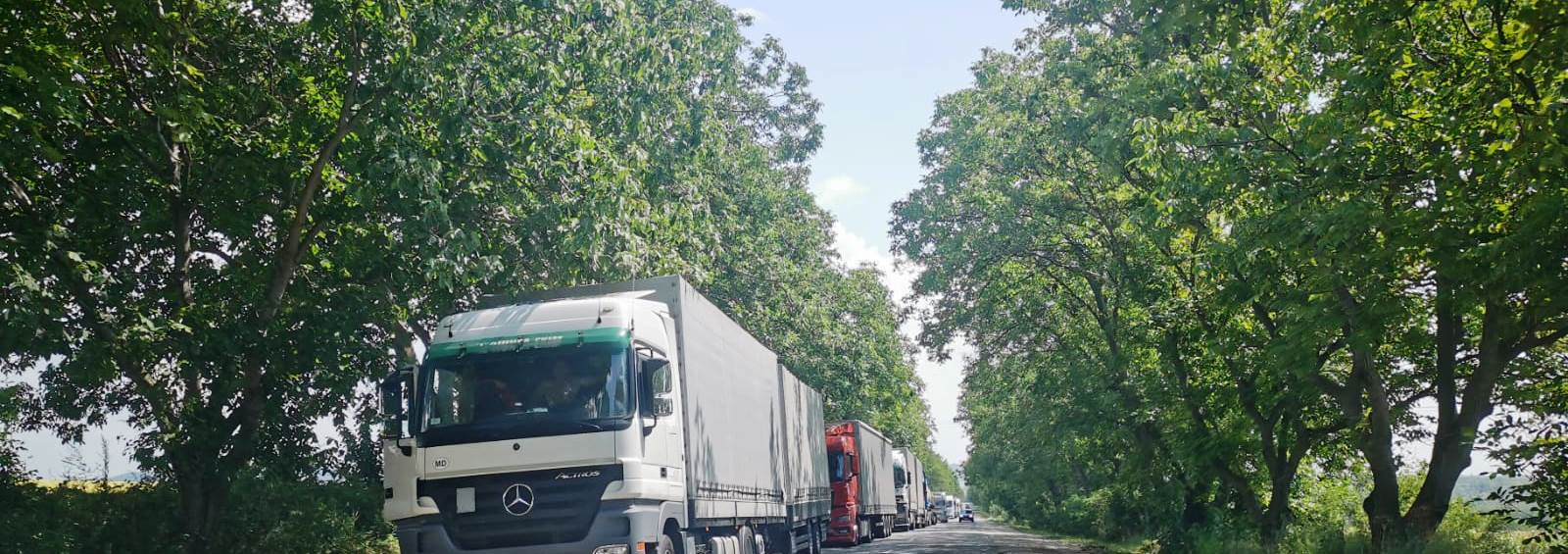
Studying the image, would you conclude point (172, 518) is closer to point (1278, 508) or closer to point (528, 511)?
point (528, 511)

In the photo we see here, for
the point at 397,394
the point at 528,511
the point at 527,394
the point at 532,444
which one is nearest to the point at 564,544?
the point at 528,511

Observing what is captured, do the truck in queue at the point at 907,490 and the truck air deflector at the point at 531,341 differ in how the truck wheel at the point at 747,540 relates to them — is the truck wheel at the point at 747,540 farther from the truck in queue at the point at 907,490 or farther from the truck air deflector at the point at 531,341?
the truck in queue at the point at 907,490

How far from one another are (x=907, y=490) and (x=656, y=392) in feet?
146

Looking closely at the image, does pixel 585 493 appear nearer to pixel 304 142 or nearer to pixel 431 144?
pixel 431 144

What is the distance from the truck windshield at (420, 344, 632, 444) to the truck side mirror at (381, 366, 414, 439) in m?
0.22

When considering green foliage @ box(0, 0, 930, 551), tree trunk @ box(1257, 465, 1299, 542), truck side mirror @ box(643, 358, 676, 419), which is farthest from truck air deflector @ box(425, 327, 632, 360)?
tree trunk @ box(1257, 465, 1299, 542)

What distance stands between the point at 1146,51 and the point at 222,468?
1485 cm

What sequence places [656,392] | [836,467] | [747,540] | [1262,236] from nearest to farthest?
[656,392] → [1262,236] → [747,540] → [836,467]

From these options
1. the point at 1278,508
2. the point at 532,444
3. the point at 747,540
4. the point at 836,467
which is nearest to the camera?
the point at 532,444

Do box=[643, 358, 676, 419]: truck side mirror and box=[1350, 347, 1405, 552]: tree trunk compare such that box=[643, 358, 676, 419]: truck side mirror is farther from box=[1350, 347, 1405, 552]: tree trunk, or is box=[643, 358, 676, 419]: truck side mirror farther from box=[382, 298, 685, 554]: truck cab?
box=[1350, 347, 1405, 552]: tree trunk

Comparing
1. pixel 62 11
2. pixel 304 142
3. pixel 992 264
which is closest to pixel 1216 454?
pixel 992 264

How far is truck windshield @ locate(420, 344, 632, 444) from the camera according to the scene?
1162 cm

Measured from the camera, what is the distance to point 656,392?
12453 millimetres

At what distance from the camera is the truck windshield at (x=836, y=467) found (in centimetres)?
3212
